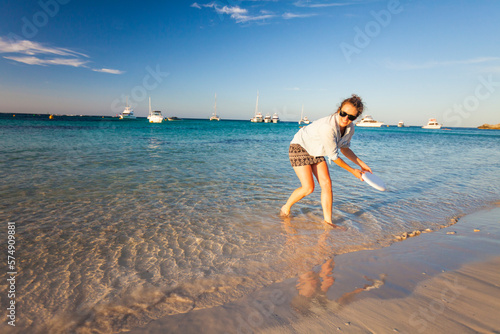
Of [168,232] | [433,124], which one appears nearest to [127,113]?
[168,232]

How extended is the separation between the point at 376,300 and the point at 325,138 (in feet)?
7.22

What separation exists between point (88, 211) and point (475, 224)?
7.27 meters

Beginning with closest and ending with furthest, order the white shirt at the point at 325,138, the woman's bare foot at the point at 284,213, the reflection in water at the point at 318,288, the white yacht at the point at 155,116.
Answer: the reflection in water at the point at 318,288 < the white shirt at the point at 325,138 < the woman's bare foot at the point at 284,213 < the white yacht at the point at 155,116

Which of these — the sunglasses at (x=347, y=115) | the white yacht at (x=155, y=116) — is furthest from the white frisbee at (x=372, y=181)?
the white yacht at (x=155, y=116)

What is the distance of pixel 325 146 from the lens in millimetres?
3865

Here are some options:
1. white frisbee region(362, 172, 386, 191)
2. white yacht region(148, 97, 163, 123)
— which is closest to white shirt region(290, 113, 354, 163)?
white frisbee region(362, 172, 386, 191)

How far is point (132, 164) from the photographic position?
386 inches

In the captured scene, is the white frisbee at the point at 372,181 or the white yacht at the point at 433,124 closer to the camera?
the white frisbee at the point at 372,181

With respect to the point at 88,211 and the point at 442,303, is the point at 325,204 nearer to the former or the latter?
the point at 442,303

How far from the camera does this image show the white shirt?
378 centimetres

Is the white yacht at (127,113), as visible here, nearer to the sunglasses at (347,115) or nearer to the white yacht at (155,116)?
the white yacht at (155,116)

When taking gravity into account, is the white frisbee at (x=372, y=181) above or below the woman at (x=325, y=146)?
below

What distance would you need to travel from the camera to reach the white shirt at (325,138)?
3.78m

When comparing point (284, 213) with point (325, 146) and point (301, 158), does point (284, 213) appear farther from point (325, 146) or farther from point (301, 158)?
point (325, 146)
